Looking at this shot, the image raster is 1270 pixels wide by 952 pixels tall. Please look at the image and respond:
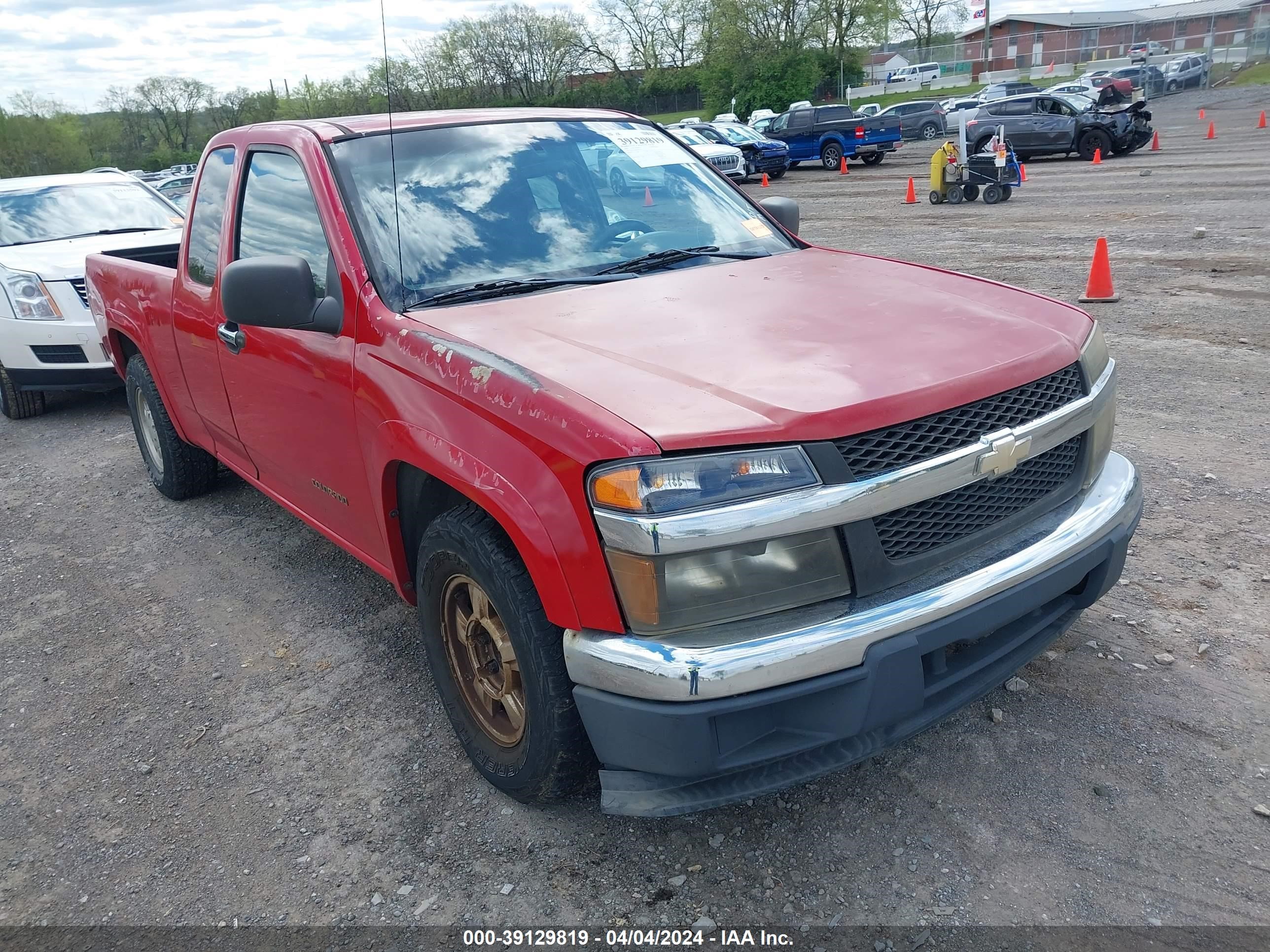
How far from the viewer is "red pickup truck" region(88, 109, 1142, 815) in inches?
84.2

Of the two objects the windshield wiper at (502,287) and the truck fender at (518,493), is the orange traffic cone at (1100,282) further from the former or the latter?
the truck fender at (518,493)

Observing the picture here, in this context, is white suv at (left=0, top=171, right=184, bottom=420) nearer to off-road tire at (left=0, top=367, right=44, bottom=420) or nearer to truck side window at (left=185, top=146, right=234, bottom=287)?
off-road tire at (left=0, top=367, right=44, bottom=420)

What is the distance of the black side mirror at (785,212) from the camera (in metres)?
4.25

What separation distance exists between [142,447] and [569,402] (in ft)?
14.9

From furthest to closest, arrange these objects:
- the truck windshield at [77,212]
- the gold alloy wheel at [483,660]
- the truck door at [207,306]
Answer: the truck windshield at [77,212]
the truck door at [207,306]
the gold alloy wheel at [483,660]

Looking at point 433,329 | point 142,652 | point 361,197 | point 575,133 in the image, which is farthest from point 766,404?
point 142,652

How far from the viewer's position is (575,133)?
3752 millimetres

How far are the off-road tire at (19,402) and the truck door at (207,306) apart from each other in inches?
165

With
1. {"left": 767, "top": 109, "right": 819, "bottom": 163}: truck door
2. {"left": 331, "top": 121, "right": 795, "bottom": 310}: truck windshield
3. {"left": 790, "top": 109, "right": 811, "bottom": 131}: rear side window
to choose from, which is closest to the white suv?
{"left": 331, "top": 121, "right": 795, "bottom": 310}: truck windshield

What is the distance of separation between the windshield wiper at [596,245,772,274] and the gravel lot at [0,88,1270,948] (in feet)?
5.38

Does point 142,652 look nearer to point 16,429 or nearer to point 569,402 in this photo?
point 569,402

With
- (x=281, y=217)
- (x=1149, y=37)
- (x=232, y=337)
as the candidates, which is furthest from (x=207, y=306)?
(x=1149, y=37)

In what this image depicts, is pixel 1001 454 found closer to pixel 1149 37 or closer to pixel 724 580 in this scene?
pixel 724 580

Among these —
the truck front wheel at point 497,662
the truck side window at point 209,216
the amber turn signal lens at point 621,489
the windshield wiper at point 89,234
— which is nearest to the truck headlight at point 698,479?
the amber turn signal lens at point 621,489
